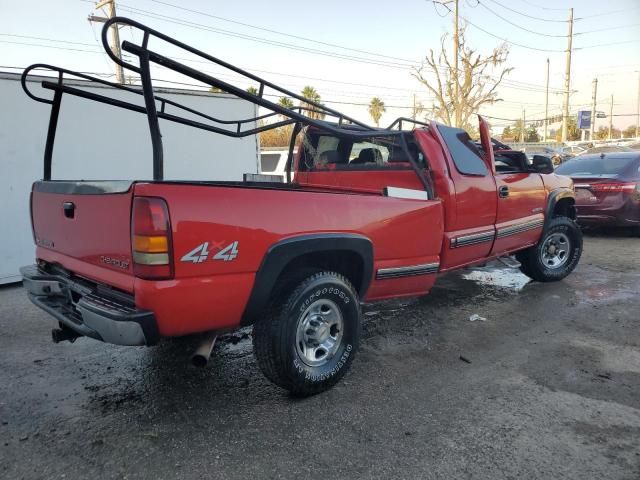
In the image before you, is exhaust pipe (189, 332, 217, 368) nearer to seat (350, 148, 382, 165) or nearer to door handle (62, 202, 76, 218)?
door handle (62, 202, 76, 218)

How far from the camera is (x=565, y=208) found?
20.0 feet

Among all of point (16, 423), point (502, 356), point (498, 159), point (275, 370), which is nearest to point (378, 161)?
point (498, 159)

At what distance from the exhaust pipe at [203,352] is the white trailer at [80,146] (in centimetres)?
478

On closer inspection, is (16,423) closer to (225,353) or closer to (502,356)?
(225,353)

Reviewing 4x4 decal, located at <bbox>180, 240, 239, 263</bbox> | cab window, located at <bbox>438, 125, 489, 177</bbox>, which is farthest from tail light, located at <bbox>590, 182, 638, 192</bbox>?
4x4 decal, located at <bbox>180, 240, 239, 263</bbox>

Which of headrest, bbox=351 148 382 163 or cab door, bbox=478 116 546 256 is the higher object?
headrest, bbox=351 148 382 163

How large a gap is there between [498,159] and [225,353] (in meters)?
3.66

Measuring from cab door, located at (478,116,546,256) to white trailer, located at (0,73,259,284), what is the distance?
483cm

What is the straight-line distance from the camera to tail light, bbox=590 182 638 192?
8.12 meters

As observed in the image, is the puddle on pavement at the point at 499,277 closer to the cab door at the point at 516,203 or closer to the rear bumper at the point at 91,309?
the cab door at the point at 516,203

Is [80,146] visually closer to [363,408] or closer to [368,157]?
[368,157]

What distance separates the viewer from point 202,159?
8039mm

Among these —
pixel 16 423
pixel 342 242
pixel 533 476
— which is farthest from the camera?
pixel 342 242

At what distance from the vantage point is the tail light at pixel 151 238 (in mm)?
2344
